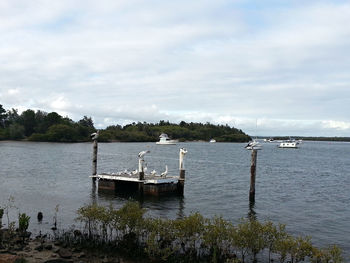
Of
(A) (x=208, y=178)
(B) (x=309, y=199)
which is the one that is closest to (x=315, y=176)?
(A) (x=208, y=178)

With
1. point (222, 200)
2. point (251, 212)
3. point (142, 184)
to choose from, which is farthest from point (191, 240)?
point (222, 200)

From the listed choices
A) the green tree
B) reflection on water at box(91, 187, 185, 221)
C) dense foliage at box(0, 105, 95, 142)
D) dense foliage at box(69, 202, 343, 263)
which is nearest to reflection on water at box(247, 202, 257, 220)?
reflection on water at box(91, 187, 185, 221)

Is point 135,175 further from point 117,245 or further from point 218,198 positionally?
point 117,245

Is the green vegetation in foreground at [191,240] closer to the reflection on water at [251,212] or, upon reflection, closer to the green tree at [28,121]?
the reflection on water at [251,212]

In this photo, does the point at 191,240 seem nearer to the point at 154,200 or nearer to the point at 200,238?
the point at 200,238

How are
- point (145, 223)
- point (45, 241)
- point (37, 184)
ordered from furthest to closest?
point (37, 184)
point (45, 241)
point (145, 223)

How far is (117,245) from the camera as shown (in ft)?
55.6

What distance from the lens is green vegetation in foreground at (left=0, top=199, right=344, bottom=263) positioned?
48.2ft

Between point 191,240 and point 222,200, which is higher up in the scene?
point 191,240

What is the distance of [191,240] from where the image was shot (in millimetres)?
16594

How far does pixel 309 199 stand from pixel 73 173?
98.5ft

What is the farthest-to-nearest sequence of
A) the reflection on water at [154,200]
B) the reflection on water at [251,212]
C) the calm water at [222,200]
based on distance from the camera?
the reflection on water at [154,200] → the reflection on water at [251,212] → the calm water at [222,200]

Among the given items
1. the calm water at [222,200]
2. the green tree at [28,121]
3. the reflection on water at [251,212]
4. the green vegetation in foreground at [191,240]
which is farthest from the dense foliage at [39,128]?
the green vegetation in foreground at [191,240]

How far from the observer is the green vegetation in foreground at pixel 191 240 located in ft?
48.2
